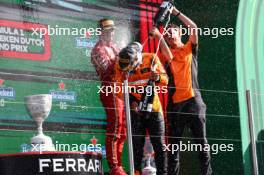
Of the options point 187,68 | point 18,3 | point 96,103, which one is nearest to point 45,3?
point 18,3

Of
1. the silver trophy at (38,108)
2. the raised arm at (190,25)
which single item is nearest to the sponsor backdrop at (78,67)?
the raised arm at (190,25)

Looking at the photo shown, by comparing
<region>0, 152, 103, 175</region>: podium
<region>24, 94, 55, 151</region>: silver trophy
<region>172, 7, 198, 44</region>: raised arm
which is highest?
<region>172, 7, 198, 44</region>: raised arm

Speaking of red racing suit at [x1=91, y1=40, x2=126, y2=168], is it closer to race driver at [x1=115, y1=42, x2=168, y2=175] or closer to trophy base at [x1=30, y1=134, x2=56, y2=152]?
race driver at [x1=115, y1=42, x2=168, y2=175]

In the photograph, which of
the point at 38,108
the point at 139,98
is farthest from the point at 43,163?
the point at 139,98

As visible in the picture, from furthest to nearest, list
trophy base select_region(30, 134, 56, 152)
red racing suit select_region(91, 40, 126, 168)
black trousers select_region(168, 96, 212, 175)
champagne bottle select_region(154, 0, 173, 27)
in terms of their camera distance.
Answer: champagne bottle select_region(154, 0, 173, 27) < black trousers select_region(168, 96, 212, 175) < red racing suit select_region(91, 40, 126, 168) < trophy base select_region(30, 134, 56, 152)

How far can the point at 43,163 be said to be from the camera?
6219 millimetres

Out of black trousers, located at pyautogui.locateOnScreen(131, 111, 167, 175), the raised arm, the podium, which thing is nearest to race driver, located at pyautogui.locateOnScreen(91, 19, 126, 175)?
black trousers, located at pyautogui.locateOnScreen(131, 111, 167, 175)

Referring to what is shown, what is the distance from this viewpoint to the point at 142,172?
803 cm

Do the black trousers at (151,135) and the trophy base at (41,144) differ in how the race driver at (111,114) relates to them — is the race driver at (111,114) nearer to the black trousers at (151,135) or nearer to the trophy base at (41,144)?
the black trousers at (151,135)

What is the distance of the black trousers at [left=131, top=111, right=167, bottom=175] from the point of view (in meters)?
8.11

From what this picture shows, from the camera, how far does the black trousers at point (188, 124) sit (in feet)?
27.4

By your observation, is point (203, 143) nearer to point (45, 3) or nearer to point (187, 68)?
point (187, 68)

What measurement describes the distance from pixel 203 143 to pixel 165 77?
2.39ft

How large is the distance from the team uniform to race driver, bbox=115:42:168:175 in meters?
0.11
